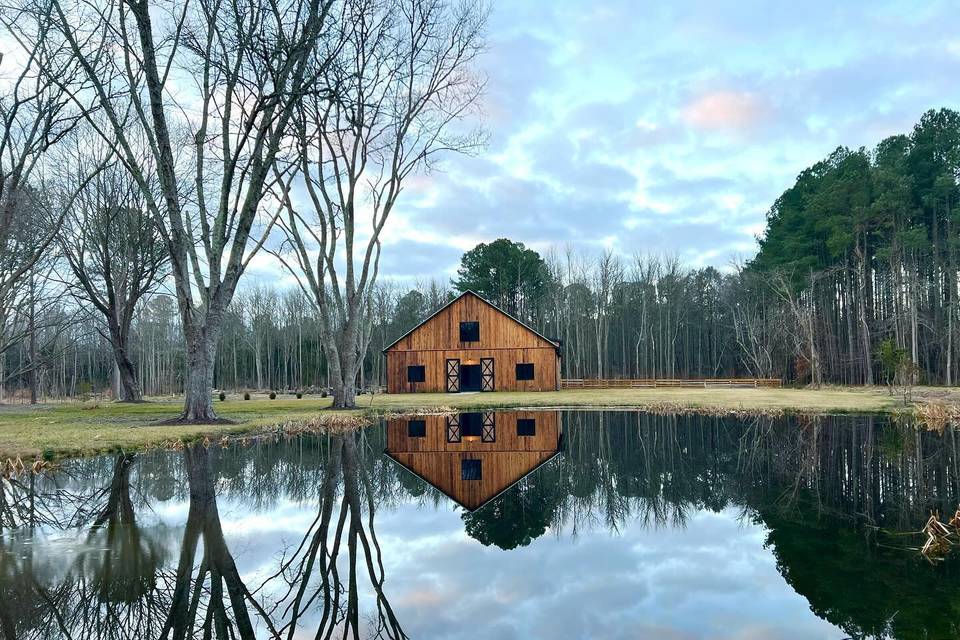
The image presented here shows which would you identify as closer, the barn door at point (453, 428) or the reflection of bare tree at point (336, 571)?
the reflection of bare tree at point (336, 571)

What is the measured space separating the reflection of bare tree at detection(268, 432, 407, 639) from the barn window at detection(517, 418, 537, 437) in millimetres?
7580

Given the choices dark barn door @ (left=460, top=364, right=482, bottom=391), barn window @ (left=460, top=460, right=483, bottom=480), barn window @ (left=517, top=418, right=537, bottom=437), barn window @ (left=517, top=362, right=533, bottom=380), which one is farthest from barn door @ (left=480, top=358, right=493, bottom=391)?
barn window @ (left=460, top=460, right=483, bottom=480)

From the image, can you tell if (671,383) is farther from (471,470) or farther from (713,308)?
(471,470)

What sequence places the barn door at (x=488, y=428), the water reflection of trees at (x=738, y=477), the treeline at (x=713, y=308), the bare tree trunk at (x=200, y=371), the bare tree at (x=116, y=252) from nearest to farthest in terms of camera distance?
the water reflection of trees at (x=738, y=477) < the barn door at (x=488, y=428) < the bare tree trunk at (x=200, y=371) < the bare tree at (x=116, y=252) < the treeline at (x=713, y=308)

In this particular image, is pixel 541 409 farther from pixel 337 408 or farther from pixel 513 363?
pixel 513 363

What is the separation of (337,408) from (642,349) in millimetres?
46912

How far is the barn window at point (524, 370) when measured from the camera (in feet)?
124

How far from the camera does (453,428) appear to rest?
56.2 feet

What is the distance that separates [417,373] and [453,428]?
21144 mm

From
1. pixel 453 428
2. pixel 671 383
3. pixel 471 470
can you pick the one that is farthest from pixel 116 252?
pixel 671 383

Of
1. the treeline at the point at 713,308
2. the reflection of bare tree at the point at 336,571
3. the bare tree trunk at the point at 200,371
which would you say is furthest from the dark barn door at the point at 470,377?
the reflection of bare tree at the point at 336,571

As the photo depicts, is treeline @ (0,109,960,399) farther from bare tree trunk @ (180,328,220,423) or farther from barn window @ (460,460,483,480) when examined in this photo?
barn window @ (460,460,483,480)

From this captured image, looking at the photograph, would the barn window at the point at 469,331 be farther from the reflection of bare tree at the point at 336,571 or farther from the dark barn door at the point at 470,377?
the reflection of bare tree at the point at 336,571

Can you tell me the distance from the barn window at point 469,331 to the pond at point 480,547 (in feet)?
85.3
